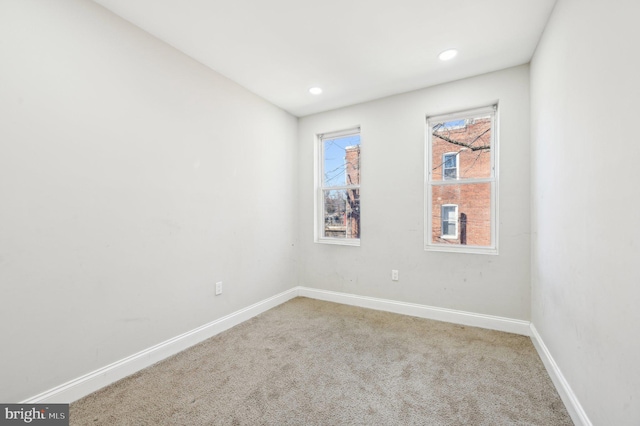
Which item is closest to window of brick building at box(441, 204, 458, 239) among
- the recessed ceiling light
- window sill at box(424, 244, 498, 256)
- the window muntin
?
window sill at box(424, 244, 498, 256)

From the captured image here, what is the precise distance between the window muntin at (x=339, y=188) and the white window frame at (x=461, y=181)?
0.86 metres

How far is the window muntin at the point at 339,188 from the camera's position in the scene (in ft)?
11.7

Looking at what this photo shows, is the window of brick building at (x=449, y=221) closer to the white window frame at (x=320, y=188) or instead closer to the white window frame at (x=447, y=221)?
the white window frame at (x=447, y=221)

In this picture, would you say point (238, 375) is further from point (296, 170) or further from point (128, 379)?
point (296, 170)

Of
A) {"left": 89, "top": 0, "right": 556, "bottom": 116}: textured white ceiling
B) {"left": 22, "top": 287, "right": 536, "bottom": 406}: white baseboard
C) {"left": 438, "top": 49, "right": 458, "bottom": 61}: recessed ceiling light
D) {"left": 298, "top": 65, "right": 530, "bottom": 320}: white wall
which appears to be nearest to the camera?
{"left": 22, "top": 287, "right": 536, "bottom": 406}: white baseboard

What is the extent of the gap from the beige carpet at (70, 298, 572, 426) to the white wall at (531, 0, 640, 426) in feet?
1.12

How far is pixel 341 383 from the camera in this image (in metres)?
1.86

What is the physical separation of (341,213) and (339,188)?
341 millimetres

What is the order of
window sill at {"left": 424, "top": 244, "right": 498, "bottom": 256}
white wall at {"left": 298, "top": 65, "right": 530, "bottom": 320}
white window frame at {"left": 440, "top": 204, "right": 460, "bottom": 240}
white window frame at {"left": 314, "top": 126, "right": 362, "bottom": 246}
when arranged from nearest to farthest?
white wall at {"left": 298, "top": 65, "right": 530, "bottom": 320} < window sill at {"left": 424, "top": 244, "right": 498, "bottom": 256} < white window frame at {"left": 440, "top": 204, "right": 460, "bottom": 240} < white window frame at {"left": 314, "top": 126, "right": 362, "bottom": 246}

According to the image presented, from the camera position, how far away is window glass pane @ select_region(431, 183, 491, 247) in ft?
9.27

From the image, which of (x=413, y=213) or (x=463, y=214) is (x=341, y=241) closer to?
(x=413, y=213)


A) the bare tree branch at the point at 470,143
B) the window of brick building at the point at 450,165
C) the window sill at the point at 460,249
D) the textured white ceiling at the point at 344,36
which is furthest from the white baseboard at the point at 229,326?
the textured white ceiling at the point at 344,36

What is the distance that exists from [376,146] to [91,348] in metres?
3.16

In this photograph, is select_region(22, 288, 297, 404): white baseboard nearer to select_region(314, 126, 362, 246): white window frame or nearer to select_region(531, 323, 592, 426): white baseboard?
select_region(314, 126, 362, 246): white window frame
